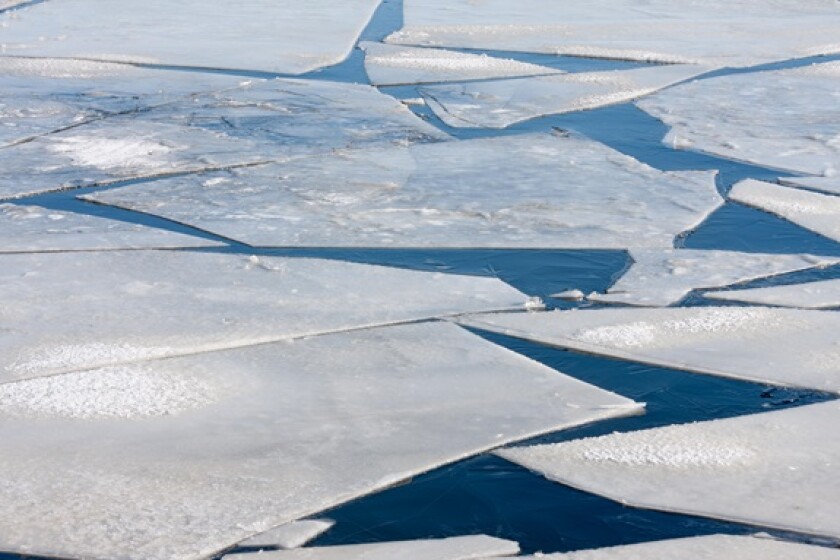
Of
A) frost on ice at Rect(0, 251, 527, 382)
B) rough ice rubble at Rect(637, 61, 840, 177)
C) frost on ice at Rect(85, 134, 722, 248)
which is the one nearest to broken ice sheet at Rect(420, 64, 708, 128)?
rough ice rubble at Rect(637, 61, 840, 177)

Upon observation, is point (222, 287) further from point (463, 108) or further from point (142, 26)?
point (142, 26)

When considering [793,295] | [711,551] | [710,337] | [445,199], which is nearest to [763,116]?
[445,199]

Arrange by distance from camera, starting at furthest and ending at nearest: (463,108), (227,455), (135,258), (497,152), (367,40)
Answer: (367,40), (463,108), (497,152), (135,258), (227,455)

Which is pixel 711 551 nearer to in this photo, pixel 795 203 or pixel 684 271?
pixel 684 271

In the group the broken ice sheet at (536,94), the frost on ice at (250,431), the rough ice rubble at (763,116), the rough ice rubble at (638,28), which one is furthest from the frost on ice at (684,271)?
the rough ice rubble at (638,28)

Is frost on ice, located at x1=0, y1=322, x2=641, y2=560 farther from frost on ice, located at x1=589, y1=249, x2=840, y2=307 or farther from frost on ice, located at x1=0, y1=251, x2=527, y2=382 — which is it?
frost on ice, located at x1=589, y1=249, x2=840, y2=307

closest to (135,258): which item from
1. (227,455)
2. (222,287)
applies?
(222,287)
